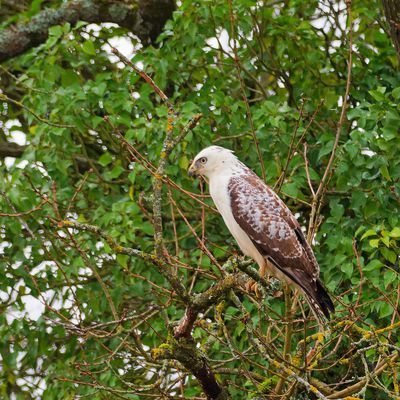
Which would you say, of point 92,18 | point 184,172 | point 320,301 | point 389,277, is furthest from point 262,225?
point 92,18

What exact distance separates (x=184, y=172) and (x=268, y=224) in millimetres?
1438

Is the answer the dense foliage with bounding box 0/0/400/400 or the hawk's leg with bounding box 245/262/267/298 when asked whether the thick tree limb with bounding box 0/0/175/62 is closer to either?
the dense foliage with bounding box 0/0/400/400

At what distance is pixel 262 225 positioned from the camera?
6352 millimetres

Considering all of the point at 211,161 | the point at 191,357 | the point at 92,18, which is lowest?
the point at 191,357

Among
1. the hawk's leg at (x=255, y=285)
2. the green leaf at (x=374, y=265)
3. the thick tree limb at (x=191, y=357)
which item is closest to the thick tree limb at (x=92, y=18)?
the hawk's leg at (x=255, y=285)

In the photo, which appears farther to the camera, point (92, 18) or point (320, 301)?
point (92, 18)

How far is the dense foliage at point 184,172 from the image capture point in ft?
22.7

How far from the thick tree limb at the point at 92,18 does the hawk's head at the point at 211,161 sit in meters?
2.79

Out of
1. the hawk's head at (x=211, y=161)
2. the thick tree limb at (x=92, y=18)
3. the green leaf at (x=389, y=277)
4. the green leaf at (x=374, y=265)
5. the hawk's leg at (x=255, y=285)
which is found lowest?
the green leaf at (x=389, y=277)

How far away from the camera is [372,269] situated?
20.8 ft

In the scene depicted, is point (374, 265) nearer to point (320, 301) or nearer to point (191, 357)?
point (320, 301)

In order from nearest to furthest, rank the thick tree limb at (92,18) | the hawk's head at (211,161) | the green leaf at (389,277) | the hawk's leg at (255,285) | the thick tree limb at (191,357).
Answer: the thick tree limb at (191,357), the hawk's leg at (255,285), the green leaf at (389,277), the hawk's head at (211,161), the thick tree limb at (92,18)

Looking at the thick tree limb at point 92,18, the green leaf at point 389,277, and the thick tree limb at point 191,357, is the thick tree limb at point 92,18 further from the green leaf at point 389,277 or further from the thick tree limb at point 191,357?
the thick tree limb at point 191,357

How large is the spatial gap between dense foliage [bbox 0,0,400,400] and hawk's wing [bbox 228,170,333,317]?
20 cm
